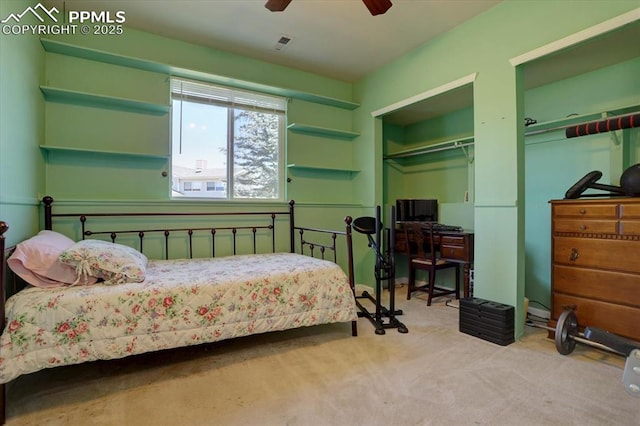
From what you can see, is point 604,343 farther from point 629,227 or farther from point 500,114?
point 500,114

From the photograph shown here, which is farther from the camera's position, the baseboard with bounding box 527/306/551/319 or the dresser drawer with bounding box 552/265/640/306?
the baseboard with bounding box 527/306/551/319

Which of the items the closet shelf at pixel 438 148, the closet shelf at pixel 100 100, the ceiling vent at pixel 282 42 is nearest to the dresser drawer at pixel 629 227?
the closet shelf at pixel 438 148

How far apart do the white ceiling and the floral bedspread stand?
1984 millimetres

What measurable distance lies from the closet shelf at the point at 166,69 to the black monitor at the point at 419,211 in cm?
147

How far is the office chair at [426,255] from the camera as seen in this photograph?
3205mm

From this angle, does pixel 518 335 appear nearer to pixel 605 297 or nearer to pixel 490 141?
pixel 605 297

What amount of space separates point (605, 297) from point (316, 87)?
319 cm

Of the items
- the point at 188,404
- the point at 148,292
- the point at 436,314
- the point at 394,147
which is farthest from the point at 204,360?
the point at 394,147

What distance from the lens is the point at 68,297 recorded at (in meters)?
1.57

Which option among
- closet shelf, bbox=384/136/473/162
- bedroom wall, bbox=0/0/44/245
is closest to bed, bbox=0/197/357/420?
bedroom wall, bbox=0/0/44/245

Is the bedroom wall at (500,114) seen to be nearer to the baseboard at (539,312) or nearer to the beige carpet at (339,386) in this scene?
the beige carpet at (339,386)

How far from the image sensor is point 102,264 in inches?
70.1

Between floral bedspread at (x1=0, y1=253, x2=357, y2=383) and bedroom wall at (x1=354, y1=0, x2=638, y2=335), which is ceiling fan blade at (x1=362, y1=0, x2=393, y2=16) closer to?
bedroom wall at (x1=354, y1=0, x2=638, y2=335)

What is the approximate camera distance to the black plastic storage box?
2209 mm
